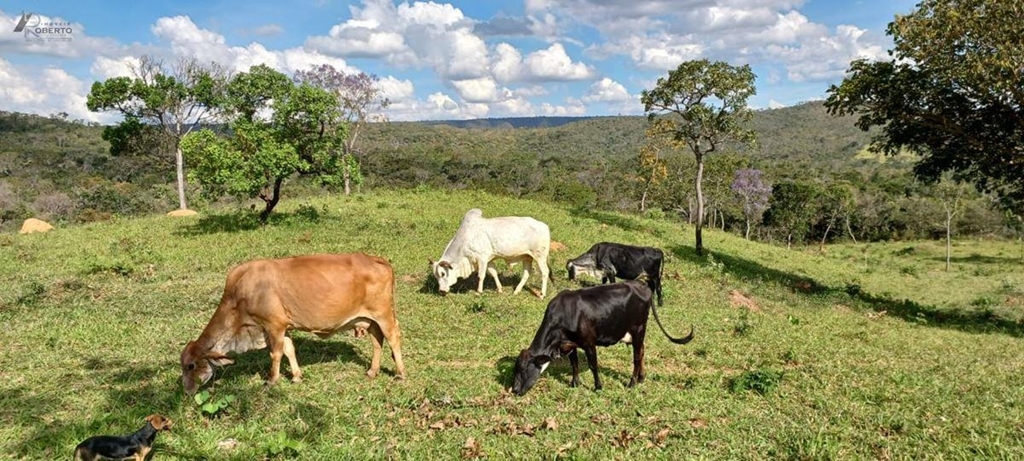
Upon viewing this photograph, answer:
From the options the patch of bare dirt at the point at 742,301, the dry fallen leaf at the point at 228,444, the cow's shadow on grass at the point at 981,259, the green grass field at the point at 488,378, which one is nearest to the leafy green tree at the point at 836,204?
the cow's shadow on grass at the point at 981,259

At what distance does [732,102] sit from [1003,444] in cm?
1749

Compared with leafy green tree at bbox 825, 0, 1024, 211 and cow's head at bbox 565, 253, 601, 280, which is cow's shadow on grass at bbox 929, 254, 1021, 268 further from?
cow's head at bbox 565, 253, 601, 280

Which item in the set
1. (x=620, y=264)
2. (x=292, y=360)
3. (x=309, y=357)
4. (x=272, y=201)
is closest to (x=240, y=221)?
(x=272, y=201)

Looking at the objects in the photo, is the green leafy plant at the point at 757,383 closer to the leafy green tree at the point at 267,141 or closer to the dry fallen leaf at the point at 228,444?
the dry fallen leaf at the point at 228,444

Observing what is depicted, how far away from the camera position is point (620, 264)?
1581 cm

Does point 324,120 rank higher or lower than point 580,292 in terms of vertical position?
higher

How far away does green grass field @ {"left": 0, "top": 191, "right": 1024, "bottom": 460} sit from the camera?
6.61 metres

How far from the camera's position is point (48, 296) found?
12.7 m

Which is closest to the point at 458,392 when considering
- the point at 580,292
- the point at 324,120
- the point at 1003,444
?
the point at 580,292

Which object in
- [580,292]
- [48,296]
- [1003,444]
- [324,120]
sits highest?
[324,120]

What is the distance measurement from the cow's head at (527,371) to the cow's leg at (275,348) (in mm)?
3330

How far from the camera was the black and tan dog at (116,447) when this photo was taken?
17.6 ft

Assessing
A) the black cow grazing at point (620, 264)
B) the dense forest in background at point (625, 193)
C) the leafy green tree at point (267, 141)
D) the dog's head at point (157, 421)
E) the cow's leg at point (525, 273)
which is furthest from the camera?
the dense forest in background at point (625, 193)

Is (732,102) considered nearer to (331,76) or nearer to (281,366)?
(281,366)
